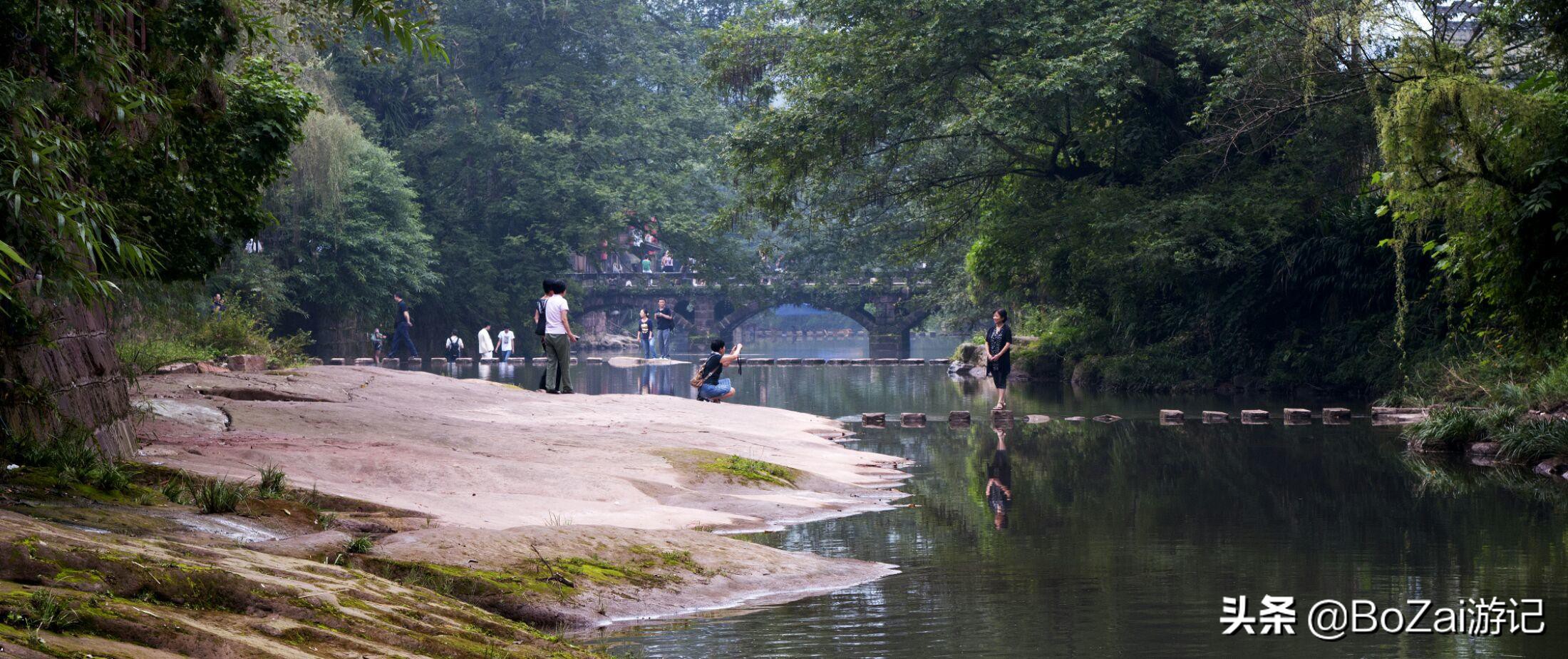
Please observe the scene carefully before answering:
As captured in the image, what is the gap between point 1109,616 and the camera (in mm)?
7262

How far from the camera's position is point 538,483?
10.9 m

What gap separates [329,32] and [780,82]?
22316 millimetres

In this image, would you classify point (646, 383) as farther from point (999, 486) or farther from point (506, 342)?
point (999, 486)

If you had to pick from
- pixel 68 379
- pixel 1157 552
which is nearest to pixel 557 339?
pixel 68 379

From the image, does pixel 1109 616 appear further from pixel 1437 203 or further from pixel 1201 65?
pixel 1201 65

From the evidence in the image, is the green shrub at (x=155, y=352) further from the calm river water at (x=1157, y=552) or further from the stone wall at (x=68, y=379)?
the calm river water at (x=1157, y=552)

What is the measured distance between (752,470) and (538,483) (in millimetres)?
2238

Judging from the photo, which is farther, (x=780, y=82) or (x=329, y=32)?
(x=780, y=82)

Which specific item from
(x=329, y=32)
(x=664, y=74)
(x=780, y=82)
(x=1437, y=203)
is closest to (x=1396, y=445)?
(x=1437, y=203)

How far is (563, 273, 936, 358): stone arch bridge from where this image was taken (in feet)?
228

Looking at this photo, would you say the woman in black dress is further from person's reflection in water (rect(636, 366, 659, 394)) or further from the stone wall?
the stone wall

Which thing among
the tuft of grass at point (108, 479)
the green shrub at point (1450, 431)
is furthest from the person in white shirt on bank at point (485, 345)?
the tuft of grass at point (108, 479)

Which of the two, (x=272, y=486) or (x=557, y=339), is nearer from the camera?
(x=272, y=486)

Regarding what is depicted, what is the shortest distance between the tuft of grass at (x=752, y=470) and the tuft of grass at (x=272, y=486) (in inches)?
169
